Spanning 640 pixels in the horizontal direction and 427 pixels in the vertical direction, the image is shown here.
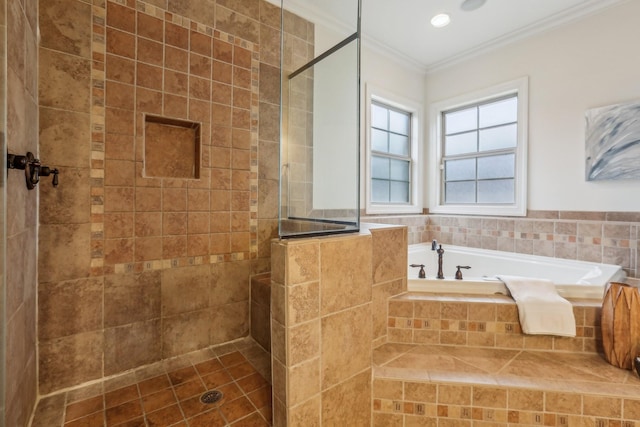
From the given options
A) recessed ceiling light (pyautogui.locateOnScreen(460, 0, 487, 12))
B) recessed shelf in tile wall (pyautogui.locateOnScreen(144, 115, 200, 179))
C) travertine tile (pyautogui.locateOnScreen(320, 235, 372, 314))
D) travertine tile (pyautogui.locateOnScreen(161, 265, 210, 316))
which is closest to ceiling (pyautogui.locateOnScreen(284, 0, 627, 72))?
recessed ceiling light (pyautogui.locateOnScreen(460, 0, 487, 12))

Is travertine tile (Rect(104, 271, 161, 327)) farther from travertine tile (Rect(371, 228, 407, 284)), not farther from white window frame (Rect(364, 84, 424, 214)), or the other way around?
white window frame (Rect(364, 84, 424, 214))

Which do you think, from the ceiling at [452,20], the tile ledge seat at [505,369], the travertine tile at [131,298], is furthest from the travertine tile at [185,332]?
the ceiling at [452,20]

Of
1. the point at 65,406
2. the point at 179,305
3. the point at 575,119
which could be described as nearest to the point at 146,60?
the point at 179,305

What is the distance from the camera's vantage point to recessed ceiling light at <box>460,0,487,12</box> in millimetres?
2229

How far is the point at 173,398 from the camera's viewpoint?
4.42 ft

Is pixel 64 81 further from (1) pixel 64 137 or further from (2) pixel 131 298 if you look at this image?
(2) pixel 131 298

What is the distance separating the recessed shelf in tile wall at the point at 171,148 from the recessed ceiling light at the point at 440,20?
219 centimetres

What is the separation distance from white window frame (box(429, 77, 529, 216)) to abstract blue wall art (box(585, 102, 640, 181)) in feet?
1.49

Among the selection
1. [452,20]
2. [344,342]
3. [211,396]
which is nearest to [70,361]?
[211,396]

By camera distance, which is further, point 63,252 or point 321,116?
point 321,116

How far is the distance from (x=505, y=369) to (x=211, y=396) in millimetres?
1380

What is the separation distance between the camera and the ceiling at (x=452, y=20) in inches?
88.0

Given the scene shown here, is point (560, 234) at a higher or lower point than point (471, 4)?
lower

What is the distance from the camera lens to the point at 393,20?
8.20ft
